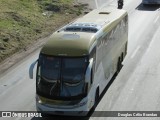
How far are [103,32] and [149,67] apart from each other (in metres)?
5.96

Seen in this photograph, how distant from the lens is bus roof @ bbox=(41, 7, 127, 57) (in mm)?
15828

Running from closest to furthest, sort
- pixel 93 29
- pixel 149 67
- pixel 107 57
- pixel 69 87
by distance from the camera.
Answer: pixel 69 87, pixel 93 29, pixel 107 57, pixel 149 67

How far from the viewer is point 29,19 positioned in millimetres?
32500

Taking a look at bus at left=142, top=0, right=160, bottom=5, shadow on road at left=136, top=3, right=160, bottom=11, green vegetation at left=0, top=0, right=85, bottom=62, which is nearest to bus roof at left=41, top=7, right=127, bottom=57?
green vegetation at left=0, top=0, right=85, bottom=62

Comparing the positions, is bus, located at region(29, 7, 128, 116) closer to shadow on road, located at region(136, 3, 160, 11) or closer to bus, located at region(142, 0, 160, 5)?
shadow on road, located at region(136, 3, 160, 11)

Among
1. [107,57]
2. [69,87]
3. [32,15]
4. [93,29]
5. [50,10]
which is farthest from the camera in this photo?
[50,10]

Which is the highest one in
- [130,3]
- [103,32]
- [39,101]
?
[103,32]

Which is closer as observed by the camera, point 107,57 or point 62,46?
point 62,46

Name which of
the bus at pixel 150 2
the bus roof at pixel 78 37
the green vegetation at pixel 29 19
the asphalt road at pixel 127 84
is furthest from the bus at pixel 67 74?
the bus at pixel 150 2

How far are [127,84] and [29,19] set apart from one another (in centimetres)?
1426

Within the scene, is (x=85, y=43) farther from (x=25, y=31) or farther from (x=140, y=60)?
(x=25, y=31)

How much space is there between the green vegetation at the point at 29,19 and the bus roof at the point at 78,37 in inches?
325

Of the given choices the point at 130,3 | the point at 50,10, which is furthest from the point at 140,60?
the point at 130,3

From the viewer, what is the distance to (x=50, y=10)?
37.2 metres
